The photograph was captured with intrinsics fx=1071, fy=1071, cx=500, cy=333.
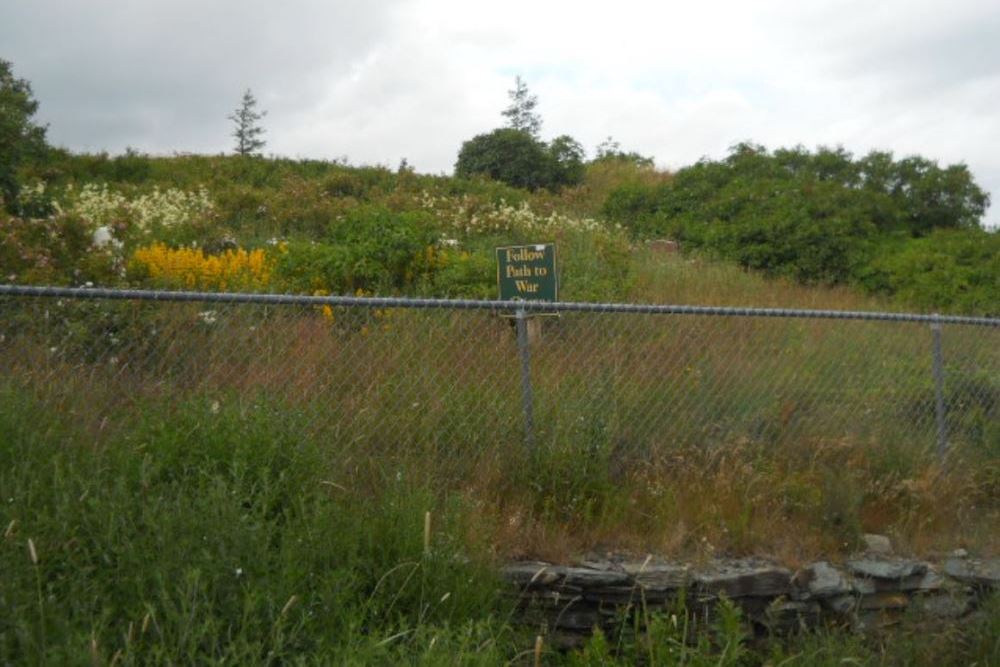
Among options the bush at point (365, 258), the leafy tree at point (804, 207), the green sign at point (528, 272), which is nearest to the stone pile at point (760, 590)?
the green sign at point (528, 272)

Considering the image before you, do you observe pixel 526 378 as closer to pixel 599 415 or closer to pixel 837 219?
pixel 599 415

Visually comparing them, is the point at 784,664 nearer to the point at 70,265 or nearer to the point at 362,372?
the point at 362,372

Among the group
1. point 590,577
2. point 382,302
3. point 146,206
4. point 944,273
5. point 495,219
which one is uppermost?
point 146,206

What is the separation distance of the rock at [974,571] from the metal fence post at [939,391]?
46.9 inches

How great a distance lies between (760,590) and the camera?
521 cm

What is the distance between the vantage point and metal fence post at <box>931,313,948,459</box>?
22.7 ft

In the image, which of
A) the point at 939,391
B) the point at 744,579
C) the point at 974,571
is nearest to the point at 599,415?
the point at 744,579

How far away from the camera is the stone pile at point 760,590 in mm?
4867

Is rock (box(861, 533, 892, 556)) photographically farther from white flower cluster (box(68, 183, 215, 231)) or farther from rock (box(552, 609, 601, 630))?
white flower cluster (box(68, 183, 215, 231))

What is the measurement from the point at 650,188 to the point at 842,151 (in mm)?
3417

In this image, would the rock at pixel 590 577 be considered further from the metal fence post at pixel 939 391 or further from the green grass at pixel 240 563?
the metal fence post at pixel 939 391

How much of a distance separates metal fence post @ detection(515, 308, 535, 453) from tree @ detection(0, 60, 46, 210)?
6195mm

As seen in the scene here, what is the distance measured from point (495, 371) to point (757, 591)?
1.70m

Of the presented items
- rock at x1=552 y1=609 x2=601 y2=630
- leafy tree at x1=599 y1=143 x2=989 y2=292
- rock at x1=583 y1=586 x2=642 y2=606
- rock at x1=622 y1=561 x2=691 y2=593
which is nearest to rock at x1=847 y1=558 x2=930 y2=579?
rock at x1=622 y1=561 x2=691 y2=593
